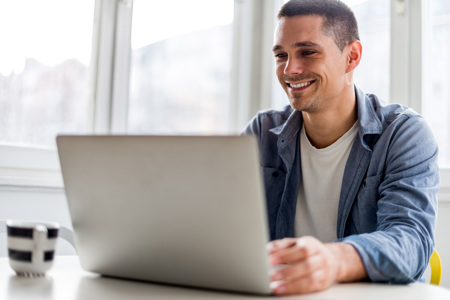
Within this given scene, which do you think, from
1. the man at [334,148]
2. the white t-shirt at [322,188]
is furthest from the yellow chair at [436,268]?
the white t-shirt at [322,188]

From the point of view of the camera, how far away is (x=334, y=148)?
1.55 m

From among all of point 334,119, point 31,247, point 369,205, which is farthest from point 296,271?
point 334,119

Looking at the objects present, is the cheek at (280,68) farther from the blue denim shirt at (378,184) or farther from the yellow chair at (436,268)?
the yellow chair at (436,268)

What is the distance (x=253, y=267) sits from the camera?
0.69m

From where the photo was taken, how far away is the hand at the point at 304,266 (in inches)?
29.2

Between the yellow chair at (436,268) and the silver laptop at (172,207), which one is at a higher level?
the silver laptop at (172,207)

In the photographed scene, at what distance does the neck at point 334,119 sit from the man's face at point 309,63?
0.02 m

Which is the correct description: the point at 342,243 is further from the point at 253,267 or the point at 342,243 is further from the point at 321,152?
the point at 321,152

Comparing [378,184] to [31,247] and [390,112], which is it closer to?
[390,112]

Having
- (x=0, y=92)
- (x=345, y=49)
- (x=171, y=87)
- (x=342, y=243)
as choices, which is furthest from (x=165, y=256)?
(x=171, y=87)

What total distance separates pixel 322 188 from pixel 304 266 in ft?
2.59

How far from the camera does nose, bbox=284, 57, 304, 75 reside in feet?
5.16

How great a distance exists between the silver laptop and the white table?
3cm

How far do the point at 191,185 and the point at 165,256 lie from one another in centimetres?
14
